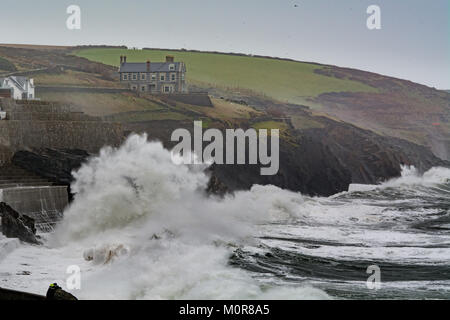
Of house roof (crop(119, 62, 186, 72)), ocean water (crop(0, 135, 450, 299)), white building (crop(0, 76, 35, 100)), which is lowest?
ocean water (crop(0, 135, 450, 299))

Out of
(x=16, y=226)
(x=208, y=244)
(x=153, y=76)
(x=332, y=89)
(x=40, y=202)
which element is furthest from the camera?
(x=332, y=89)

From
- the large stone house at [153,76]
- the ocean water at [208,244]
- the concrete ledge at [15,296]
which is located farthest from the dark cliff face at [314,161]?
the concrete ledge at [15,296]

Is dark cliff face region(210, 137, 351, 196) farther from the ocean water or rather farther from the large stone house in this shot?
the large stone house

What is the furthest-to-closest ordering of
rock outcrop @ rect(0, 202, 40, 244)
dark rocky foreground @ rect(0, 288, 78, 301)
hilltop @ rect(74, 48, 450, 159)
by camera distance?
1. hilltop @ rect(74, 48, 450, 159)
2. rock outcrop @ rect(0, 202, 40, 244)
3. dark rocky foreground @ rect(0, 288, 78, 301)

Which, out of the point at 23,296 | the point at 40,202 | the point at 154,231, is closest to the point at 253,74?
the point at 40,202

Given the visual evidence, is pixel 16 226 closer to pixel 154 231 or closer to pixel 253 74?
pixel 154 231

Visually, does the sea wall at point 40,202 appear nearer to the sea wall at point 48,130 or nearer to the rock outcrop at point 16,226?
the rock outcrop at point 16,226

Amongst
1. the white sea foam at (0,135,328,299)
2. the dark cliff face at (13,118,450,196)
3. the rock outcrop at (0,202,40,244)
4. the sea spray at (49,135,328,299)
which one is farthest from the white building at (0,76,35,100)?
the rock outcrop at (0,202,40,244)

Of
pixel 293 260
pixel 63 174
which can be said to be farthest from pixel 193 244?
pixel 63 174
